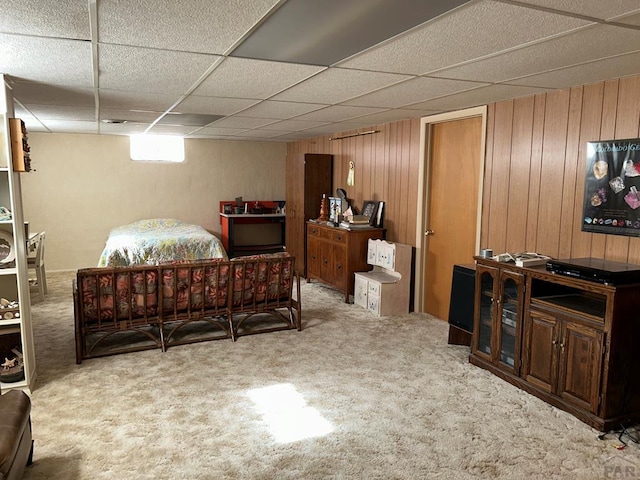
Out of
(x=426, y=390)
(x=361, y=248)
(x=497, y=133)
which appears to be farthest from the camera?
(x=361, y=248)

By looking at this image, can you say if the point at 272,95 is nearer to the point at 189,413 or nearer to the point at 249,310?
the point at 249,310

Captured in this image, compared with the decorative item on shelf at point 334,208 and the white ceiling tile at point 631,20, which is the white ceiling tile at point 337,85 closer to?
the white ceiling tile at point 631,20

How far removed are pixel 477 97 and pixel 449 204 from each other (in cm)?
127

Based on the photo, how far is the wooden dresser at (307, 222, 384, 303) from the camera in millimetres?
5641

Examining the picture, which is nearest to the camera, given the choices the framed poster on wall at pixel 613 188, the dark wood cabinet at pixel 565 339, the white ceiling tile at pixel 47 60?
the white ceiling tile at pixel 47 60

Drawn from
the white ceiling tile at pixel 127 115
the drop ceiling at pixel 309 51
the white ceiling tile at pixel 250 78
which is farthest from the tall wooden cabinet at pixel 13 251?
the white ceiling tile at pixel 127 115

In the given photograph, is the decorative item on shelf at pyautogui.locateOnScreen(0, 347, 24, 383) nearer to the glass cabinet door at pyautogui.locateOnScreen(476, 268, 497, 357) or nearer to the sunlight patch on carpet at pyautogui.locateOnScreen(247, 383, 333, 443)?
the sunlight patch on carpet at pyautogui.locateOnScreen(247, 383, 333, 443)

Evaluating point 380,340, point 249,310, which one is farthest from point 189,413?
point 380,340

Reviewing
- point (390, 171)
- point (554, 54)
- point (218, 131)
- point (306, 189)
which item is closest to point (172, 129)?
point (218, 131)

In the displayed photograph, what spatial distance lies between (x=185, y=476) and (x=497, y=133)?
358 cm

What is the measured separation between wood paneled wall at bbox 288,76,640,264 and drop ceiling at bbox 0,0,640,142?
0.16 m

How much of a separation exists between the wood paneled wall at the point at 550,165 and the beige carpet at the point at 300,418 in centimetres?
115

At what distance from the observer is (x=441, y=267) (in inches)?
198

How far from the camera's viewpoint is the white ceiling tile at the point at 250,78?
9.42ft
